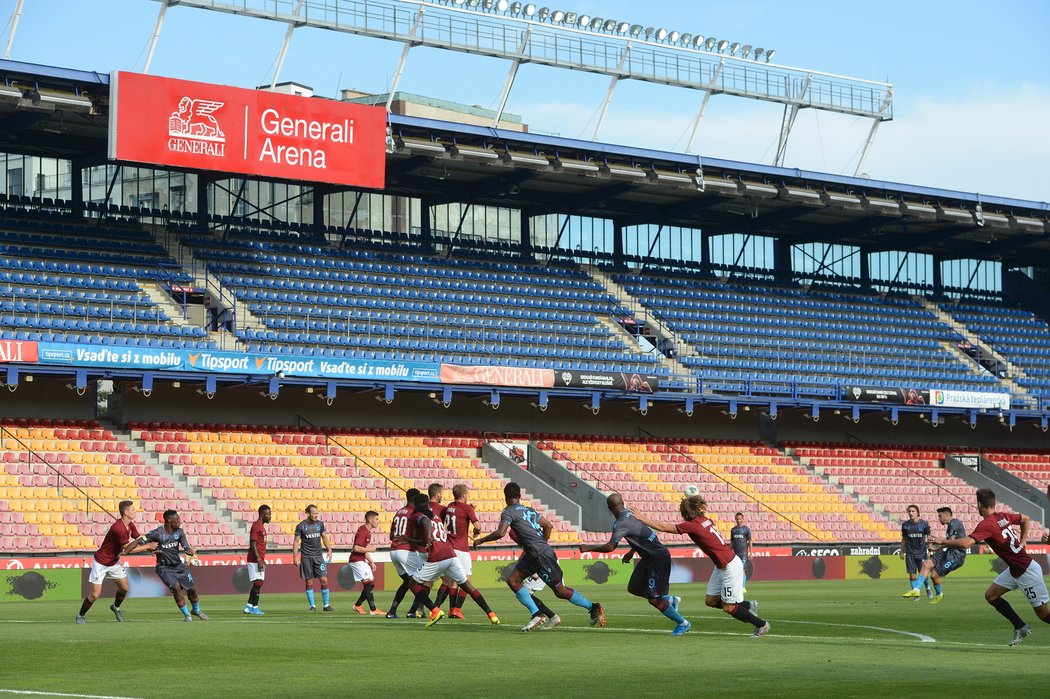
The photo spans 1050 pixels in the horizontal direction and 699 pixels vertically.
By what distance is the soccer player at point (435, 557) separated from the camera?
21531 mm

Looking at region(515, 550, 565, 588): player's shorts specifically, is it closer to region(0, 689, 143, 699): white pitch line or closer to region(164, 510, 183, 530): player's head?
region(164, 510, 183, 530): player's head

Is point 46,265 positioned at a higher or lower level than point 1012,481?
higher

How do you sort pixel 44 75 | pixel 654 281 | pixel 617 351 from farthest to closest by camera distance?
1. pixel 654 281
2. pixel 617 351
3. pixel 44 75

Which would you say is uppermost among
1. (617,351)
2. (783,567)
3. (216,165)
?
(216,165)

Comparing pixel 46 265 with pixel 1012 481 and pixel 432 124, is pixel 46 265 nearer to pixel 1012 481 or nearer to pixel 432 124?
pixel 432 124

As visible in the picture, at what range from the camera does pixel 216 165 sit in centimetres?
4422

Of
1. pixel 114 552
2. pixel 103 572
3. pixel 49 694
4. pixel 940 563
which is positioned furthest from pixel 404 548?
pixel 940 563

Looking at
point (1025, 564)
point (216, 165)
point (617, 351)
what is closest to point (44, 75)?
point (216, 165)

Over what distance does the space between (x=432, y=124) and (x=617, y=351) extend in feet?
34.1

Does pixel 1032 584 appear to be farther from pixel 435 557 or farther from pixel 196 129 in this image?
pixel 196 129

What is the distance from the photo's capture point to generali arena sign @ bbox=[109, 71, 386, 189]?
140 feet

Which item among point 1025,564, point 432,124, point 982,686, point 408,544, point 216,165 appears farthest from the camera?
point 432,124

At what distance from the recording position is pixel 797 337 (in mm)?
57375

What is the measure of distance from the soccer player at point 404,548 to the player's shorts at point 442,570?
1288 mm
